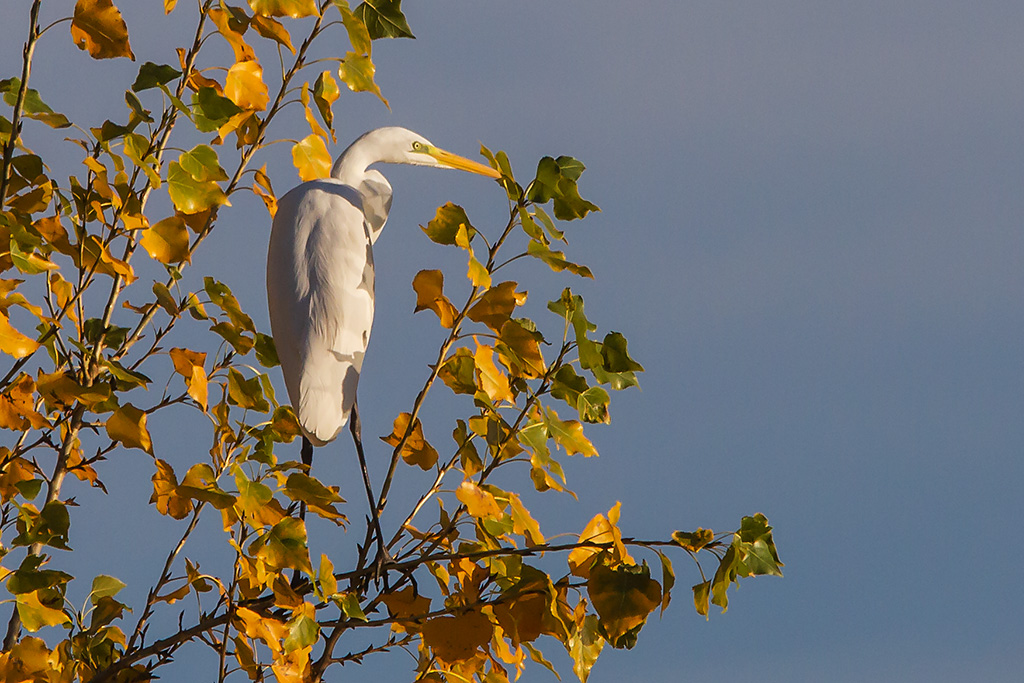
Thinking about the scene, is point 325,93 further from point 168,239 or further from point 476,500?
point 476,500

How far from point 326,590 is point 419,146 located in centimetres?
171

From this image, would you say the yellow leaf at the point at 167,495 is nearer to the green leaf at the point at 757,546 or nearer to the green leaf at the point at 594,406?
the green leaf at the point at 594,406

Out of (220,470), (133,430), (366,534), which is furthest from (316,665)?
(133,430)

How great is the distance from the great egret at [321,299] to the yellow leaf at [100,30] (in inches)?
32.5

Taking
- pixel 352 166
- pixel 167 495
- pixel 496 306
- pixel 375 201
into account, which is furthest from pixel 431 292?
pixel 352 166

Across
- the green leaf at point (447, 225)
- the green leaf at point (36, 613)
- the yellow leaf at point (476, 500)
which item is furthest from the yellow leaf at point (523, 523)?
the green leaf at point (36, 613)

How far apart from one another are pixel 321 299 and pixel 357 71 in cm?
77

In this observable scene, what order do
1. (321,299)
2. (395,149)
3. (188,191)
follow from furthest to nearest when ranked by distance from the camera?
(395,149) → (321,299) → (188,191)

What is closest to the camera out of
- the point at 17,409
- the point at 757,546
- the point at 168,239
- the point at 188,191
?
the point at 757,546

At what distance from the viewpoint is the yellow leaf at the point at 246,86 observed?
1975mm

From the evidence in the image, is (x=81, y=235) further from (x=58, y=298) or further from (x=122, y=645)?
(x=122, y=645)

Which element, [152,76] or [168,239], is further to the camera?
[168,239]

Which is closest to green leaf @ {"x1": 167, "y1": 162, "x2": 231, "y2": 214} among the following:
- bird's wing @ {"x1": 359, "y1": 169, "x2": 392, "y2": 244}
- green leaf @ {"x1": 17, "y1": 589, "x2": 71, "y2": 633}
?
green leaf @ {"x1": 17, "y1": 589, "x2": 71, "y2": 633}

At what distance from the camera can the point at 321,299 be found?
2.58 metres
